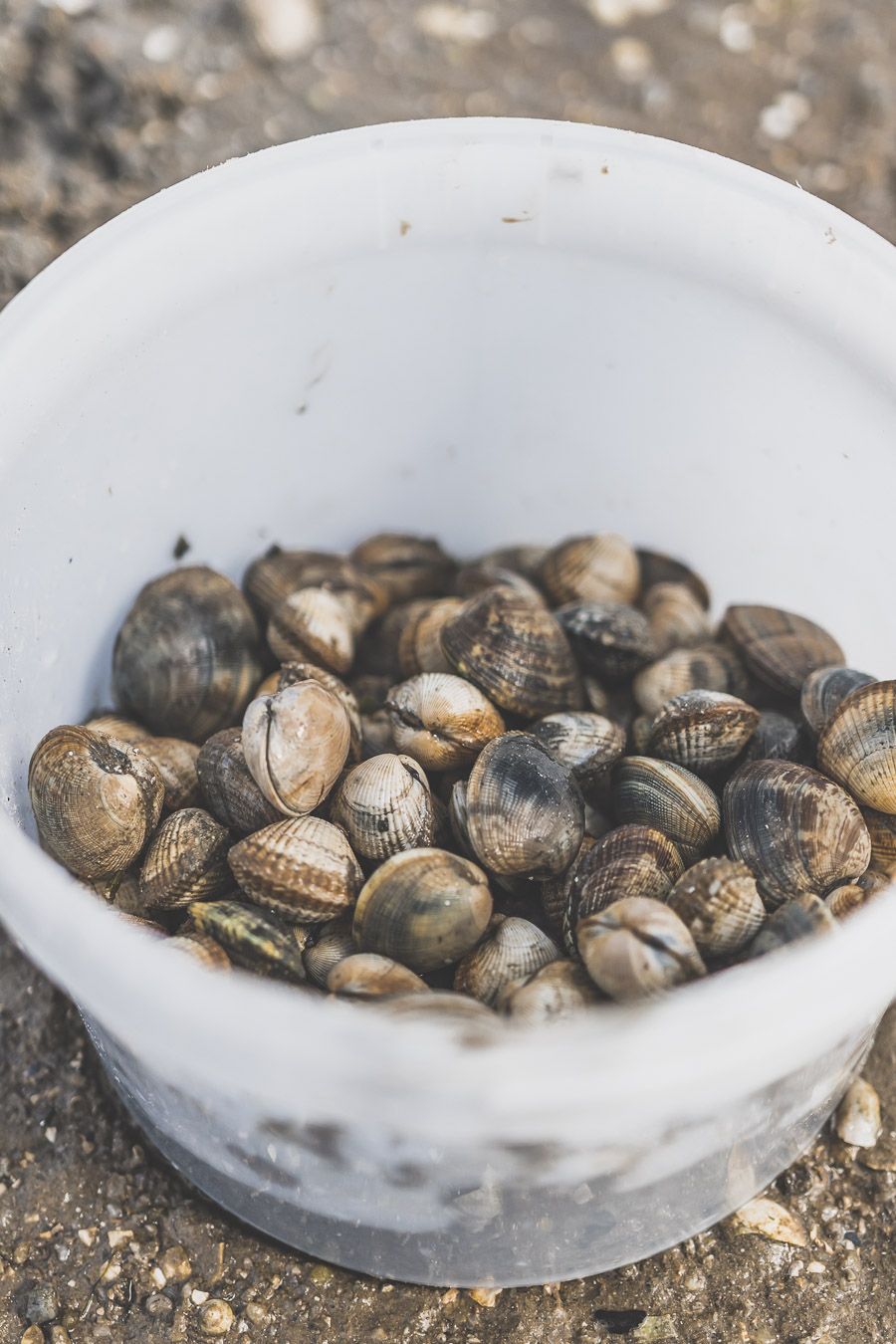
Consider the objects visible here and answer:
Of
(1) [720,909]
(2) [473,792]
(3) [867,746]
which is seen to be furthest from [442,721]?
(3) [867,746]

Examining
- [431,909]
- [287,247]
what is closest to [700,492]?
[287,247]

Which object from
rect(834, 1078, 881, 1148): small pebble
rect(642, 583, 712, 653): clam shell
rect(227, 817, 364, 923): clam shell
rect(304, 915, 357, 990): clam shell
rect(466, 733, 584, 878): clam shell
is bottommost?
rect(304, 915, 357, 990): clam shell

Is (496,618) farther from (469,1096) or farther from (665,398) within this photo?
(469,1096)

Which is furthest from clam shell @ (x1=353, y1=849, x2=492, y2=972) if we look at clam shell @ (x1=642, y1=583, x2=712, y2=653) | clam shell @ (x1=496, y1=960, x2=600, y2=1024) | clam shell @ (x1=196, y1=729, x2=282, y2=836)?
clam shell @ (x1=642, y1=583, x2=712, y2=653)

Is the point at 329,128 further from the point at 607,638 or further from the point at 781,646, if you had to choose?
the point at 781,646

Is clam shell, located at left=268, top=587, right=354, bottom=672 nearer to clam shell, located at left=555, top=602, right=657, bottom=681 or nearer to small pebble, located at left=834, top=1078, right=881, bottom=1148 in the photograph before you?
clam shell, located at left=555, top=602, right=657, bottom=681

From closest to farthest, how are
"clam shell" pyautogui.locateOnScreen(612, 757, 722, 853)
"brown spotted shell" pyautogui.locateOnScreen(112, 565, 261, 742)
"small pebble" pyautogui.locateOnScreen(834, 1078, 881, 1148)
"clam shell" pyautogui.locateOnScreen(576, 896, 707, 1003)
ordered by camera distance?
"clam shell" pyautogui.locateOnScreen(576, 896, 707, 1003) < "clam shell" pyautogui.locateOnScreen(612, 757, 722, 853) < "small pebble" pyautogui.locateOnScreen(834, 1078, 881, 1148) < "brown spotted shell" pyautogui.locateOnScreen(112, 565, 261, 742)
